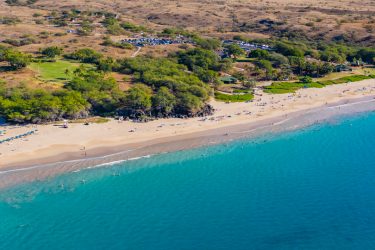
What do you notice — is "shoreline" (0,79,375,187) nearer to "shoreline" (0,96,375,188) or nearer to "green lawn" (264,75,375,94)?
"shoreline" (0,96,375,188)

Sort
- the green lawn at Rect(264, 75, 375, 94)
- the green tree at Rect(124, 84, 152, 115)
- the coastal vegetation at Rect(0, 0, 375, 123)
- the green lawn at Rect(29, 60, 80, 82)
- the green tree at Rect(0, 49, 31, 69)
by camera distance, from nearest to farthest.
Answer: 1. the green tree at Rect(124, 84, 152, 115)
2. the coastal vegetation at Rect(0, 0, 375, 123)
3. the green lawn at Rect(29, 60, 80, 82)
4. the green tree at Rect(0, 49, 31, 69)
5. the green lawn at Rect(264, 75, 375, 94)

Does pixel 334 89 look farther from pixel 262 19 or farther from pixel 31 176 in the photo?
pixel 262 19

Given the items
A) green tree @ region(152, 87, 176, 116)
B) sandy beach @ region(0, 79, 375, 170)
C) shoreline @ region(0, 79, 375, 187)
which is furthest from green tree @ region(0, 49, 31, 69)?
green tree @ region(152, 87, 176, 116)

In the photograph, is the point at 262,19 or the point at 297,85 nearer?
the point at 297,85

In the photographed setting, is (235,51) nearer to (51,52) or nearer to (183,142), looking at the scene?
(51,52)

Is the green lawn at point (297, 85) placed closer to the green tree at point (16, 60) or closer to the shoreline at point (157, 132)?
the shoreline at point (157, 132)

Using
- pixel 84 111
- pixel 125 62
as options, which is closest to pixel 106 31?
pixel 125 62

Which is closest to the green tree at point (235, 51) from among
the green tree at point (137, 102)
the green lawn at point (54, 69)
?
the green lawn at point (54, 69)
